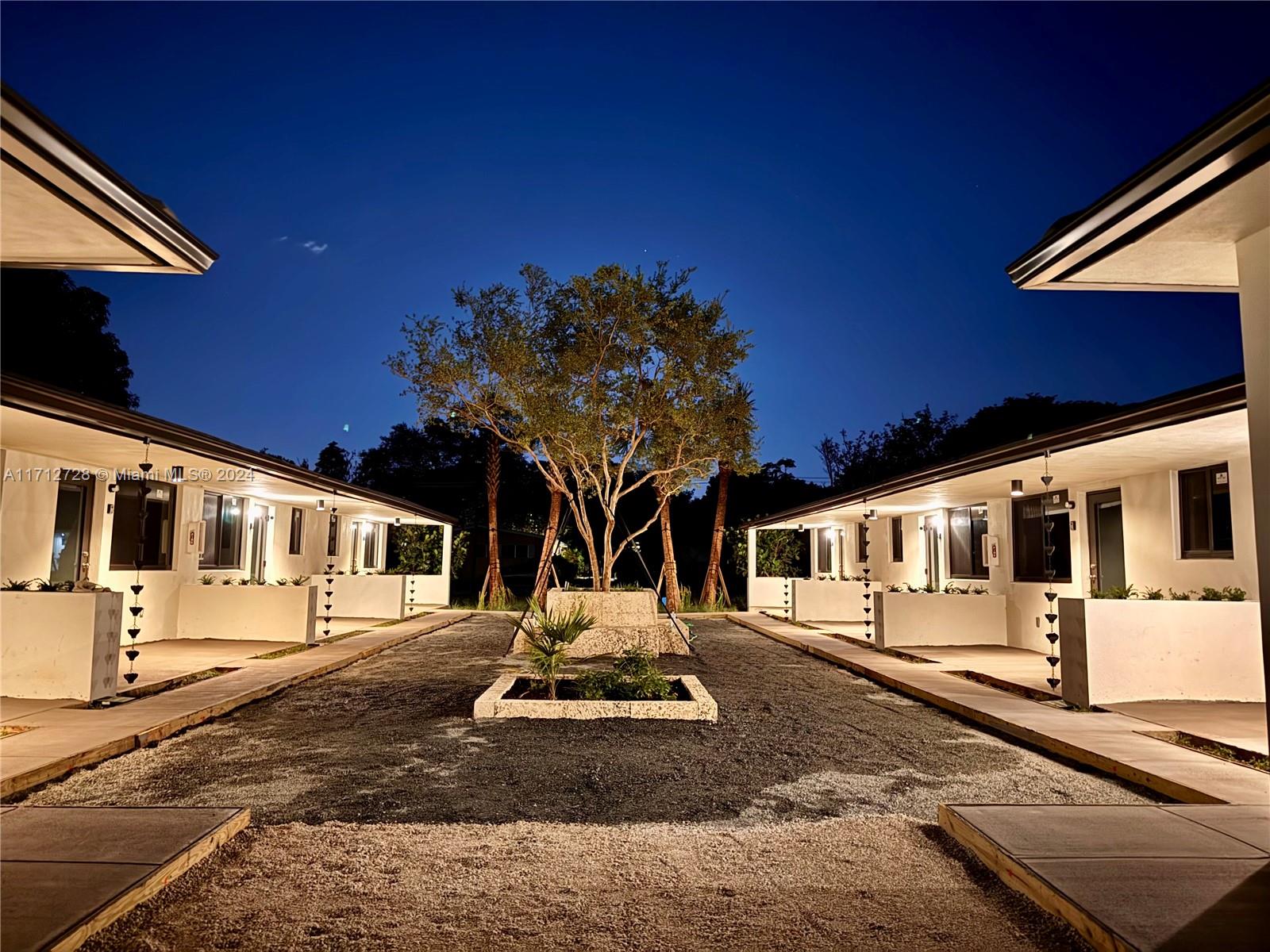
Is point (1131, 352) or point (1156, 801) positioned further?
point (1131, 352)

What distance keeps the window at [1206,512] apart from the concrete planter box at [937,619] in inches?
177

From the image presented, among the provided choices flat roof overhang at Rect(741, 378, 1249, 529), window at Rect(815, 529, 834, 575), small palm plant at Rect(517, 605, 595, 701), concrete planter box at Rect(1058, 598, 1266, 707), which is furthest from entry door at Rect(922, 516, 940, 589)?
small palm plant at Rect(517, 605, 595, 701)

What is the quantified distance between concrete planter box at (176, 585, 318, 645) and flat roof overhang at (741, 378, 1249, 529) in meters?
9.99

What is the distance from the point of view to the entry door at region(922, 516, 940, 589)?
58.4 feet

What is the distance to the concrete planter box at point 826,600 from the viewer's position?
Result: 19.5 m

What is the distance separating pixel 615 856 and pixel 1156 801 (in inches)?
137

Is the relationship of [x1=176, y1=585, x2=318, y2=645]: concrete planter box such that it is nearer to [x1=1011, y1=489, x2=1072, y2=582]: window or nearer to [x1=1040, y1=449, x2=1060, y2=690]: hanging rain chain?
[x1=1040, y1=449, x2=1060, y2=690]: hanging rain chain

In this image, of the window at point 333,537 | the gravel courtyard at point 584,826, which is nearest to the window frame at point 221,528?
the window at point 333,537

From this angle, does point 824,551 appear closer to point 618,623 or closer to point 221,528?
point 618,623

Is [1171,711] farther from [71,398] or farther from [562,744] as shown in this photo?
[71,398]

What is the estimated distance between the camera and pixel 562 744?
6.72 m

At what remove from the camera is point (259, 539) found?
58.1 feet

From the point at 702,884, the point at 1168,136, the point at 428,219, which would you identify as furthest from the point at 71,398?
the point at 428,219

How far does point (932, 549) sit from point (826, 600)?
2.81 m
